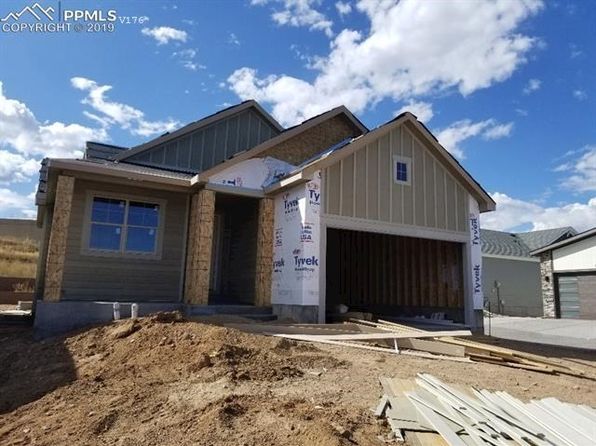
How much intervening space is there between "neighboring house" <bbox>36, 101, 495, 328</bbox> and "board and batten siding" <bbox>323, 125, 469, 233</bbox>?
4 centimetres

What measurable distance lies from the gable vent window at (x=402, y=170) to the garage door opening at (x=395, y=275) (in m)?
2.71

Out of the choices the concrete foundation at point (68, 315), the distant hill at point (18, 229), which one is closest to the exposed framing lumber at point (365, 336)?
the concrete foundation at point (68, 315)

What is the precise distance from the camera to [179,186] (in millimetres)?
11430

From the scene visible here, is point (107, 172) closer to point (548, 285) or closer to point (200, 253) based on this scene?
point (200, 253)

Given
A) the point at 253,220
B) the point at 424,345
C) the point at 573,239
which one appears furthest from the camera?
the point at 573,239

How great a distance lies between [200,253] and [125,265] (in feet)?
7.57

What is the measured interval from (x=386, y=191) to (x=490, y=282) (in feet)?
61.1

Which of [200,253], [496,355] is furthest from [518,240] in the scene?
[200,253]

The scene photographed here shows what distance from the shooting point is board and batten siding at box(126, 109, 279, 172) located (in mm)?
14445

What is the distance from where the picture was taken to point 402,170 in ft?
41.4

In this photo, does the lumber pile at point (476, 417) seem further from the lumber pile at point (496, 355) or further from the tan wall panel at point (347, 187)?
the tan wall panel at point (347, 187)

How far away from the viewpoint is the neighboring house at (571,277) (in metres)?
22.0

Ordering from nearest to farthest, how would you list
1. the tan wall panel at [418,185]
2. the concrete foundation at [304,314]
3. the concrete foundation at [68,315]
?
the concrete foundation at [68,315], the concrete foundation at [304,314], the tan wall panel at [418,185]

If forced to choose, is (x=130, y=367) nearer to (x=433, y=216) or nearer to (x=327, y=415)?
(x=327, y=415)
